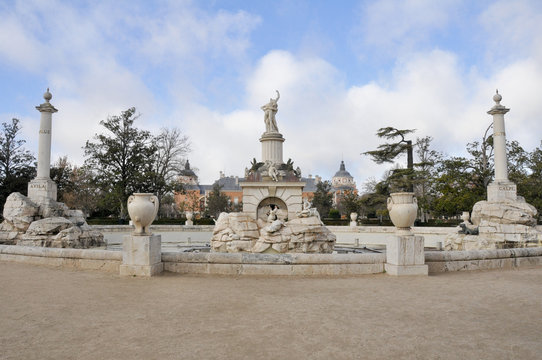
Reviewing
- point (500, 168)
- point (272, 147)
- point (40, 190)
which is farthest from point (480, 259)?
point (40, 190)

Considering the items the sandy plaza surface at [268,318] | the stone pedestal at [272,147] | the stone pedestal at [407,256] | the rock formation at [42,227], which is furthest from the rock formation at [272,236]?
the stone pedestal at [272,147]

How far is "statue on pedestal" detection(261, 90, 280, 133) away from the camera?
73.3ft

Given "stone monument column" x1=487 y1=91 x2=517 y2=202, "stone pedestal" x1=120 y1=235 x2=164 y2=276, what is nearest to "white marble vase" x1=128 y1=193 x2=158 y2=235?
"stone pedestal" x1=120 y1=235 x2=164 y2=276

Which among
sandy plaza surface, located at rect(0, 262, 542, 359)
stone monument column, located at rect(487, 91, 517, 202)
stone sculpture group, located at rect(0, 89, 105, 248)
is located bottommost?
sandy plaza surface, located at rect(0, 262, 542, 359)

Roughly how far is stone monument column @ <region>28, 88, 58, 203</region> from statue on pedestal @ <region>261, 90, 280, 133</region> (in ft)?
39.9

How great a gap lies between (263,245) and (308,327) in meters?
8.40

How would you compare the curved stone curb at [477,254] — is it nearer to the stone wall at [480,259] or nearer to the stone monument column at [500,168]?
the stone wall at [480,259]

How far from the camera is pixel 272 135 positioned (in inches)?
870

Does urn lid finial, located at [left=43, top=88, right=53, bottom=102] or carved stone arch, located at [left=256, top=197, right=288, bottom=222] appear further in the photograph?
carved stone arch, located at [left=256, top=197, right=288, bottom=222]

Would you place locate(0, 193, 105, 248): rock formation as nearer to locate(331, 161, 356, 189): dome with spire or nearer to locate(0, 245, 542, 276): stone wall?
locate(0, 245, 542, 276): stone wall

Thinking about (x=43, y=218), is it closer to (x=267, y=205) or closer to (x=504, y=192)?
(x=267, y=205)

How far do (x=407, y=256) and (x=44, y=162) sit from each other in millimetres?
19019

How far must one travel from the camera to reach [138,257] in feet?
25.9

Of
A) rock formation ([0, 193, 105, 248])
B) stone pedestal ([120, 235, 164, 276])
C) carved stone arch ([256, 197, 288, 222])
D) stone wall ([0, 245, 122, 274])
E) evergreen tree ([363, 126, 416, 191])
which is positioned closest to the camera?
stone pedestal ([120, 235, 164, 276])
